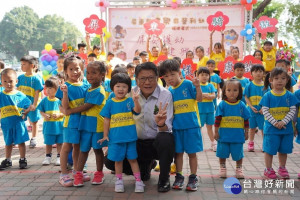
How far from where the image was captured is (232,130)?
3.85m

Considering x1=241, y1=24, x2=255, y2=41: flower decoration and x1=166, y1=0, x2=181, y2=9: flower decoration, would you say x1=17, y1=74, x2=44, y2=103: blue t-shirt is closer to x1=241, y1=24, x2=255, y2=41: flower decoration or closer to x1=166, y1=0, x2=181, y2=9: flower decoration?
x1=166, y1=0, x2=181, y2=9: flower decoration

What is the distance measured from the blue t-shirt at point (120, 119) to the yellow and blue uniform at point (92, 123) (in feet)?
0.61

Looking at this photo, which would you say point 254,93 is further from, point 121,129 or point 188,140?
point 121,129

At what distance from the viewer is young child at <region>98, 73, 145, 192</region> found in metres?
3.36

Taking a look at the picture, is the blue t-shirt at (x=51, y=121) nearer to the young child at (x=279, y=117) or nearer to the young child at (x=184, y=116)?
the young child at (x=184, y=116)

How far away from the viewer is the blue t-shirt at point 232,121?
3.83 meters

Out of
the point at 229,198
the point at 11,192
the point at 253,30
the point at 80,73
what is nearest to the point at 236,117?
the point at 229,198

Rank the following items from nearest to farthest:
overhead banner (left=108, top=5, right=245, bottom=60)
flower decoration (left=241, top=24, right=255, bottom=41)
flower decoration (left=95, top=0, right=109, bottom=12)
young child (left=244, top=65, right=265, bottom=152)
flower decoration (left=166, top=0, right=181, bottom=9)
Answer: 1. young child (left=244, top=65, right=265, bottom=152)
2. flower decoration (left=241, top=24, right=255, bottom=41)
3. flower decoration (left=95, top=0, right=109, bottom=12)
4. flower decoration (left=166, top=0, right=181, bottom=9)
5. overhead banner (left=108, top=5, right=245, bottom=60)

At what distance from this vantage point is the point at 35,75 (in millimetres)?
5633

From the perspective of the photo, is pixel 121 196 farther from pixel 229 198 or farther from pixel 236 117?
pixel 236 117

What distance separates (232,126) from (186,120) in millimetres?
768

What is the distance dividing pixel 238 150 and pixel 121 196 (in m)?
1.56

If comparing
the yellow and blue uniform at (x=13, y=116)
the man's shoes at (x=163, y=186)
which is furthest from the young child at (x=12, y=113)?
the man's shoes at (x=163, y=186)
